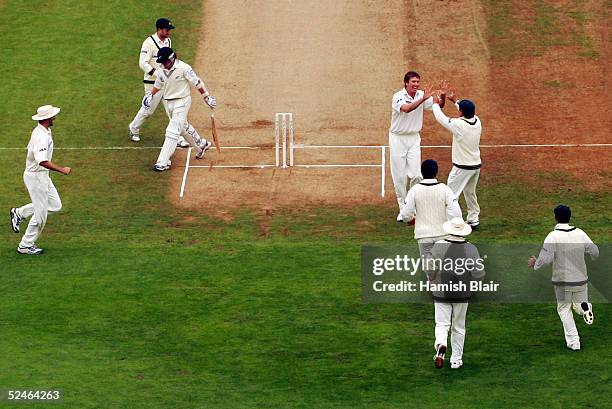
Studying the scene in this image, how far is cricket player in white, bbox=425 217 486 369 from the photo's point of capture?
58.7 feet

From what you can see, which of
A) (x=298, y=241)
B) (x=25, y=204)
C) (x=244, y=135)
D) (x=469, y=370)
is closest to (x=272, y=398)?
(x=469, y=370)

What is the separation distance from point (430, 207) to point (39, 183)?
6944 mm

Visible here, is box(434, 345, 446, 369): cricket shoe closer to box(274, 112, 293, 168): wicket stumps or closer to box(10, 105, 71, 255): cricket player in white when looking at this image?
box(10, 105, 71, 255): cricket player in white

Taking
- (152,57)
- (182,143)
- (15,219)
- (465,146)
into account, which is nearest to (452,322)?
(465,146)

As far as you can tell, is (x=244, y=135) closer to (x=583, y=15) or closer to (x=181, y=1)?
(x=181, y=1)

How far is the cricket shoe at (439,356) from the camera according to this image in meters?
18.1

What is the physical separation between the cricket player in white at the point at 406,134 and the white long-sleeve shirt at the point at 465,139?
686 millimetres

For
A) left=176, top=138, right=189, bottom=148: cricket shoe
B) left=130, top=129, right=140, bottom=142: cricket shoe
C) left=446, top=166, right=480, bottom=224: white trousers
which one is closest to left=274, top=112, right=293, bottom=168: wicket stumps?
left=176, top=138, right=189, bottom=148: cricket shoe

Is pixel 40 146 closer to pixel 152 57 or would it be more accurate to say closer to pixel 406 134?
pixel 152 57

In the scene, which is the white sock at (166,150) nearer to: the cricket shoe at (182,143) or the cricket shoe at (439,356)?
the cricket shoe at (182,143)

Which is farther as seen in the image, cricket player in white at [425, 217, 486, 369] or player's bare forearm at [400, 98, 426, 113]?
player's bare forearm at [400, 98, 426, 113]

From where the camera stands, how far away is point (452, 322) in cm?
1806

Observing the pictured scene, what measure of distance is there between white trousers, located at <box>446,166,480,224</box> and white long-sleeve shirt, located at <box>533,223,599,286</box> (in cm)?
463

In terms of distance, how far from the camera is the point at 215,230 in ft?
77.9
